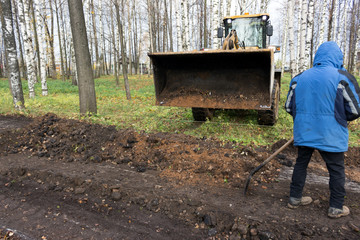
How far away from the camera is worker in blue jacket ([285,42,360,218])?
2619 mm

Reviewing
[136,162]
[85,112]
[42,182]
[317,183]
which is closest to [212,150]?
[136,162]

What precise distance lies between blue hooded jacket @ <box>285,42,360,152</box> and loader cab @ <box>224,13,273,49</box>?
15.8 ft

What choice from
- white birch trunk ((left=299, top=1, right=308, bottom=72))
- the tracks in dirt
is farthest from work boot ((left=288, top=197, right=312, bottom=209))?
white birch trunk ((left=299, top=1, right=308, bottom=72))

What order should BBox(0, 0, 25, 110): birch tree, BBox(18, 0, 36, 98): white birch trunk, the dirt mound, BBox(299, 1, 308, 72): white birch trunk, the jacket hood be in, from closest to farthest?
1. the jacket hood
2. the dirt mound
3. BBox(0, 0, 25, 110): birch tree
4. BBox(299, 1, 308, 72): white birch trunk
5. BBox(18, 0, 36, 98): white birch trunk

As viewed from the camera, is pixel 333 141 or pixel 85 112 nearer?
pixel 333 141

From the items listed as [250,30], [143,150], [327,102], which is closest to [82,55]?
[143,150]

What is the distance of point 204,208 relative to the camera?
292 cm

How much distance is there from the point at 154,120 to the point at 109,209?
4491mm

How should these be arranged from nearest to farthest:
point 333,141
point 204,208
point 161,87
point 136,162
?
point 333,141, point 204,208, point 136,162, point 161,87

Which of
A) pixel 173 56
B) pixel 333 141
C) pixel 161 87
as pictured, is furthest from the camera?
pixel 161 87

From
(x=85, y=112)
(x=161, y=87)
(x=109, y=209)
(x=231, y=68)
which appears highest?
(x=231, y=68)

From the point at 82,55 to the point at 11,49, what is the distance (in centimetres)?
351

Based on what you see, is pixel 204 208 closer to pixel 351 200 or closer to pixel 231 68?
pixel 351 200

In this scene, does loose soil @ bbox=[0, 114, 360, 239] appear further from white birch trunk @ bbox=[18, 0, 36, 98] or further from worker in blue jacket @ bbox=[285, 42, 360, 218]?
white birch trunk @ bbox=[18, 0, 36, 98]
